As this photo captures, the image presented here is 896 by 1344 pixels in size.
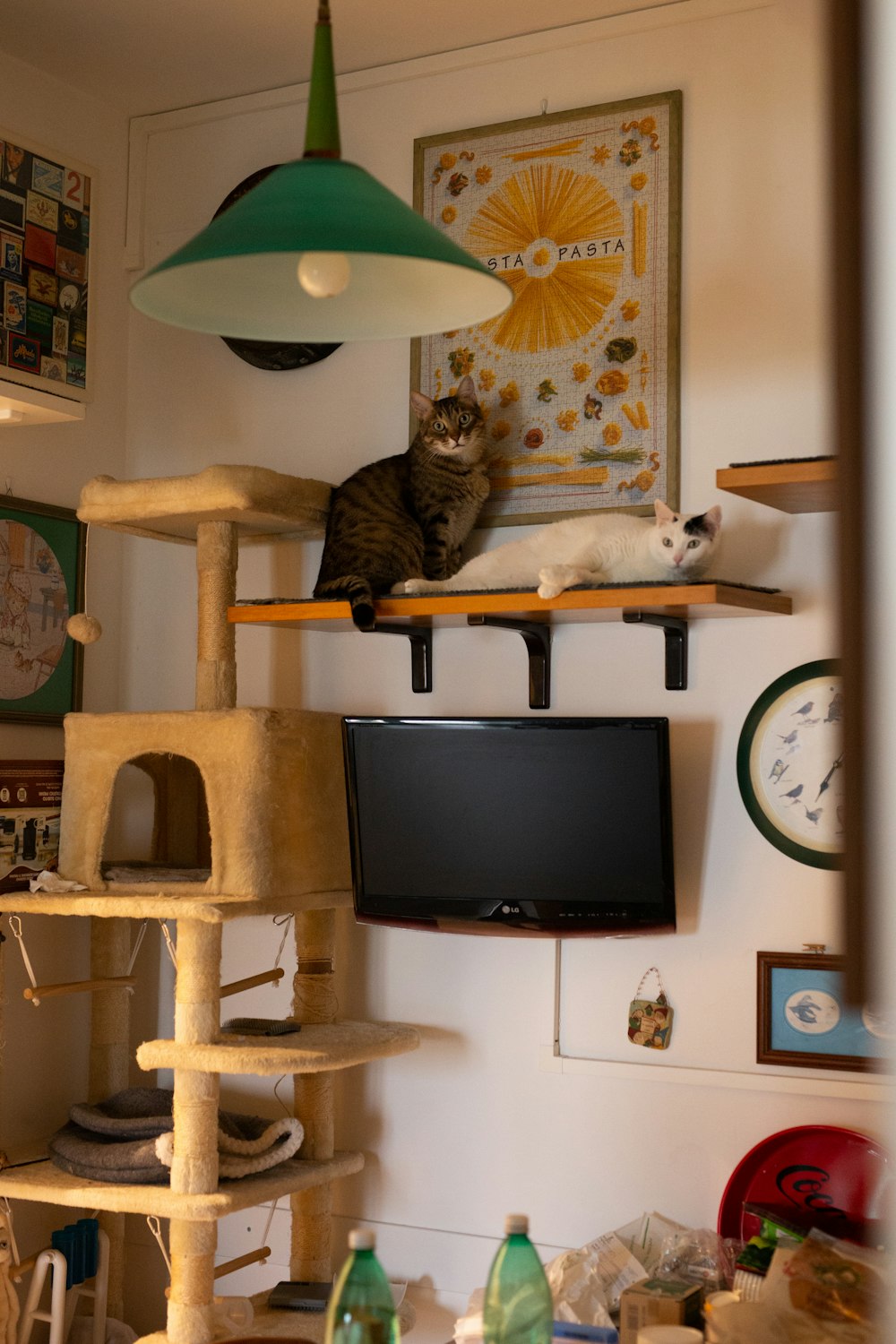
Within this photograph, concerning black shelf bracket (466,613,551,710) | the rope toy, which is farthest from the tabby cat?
the rope toy

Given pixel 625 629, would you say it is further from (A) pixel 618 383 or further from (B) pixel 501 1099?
(B) pixel 501 1099

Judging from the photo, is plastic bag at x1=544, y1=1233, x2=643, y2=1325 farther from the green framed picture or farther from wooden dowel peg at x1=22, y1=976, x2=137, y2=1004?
the green framed picture

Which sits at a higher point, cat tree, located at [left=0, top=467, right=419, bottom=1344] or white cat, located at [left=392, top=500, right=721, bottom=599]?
white cat, located at [left=392, top=500, right=721, bottom=599]

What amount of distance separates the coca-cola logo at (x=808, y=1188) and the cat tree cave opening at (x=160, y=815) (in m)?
1.30

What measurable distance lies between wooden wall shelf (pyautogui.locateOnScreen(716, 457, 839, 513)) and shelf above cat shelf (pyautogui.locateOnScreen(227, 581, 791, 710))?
0.16 meters

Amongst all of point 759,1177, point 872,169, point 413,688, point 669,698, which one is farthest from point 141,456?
point 872,169

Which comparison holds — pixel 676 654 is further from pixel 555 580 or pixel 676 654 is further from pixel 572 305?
pixel 572 305

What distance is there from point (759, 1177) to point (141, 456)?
202 cm

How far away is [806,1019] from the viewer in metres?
2.33

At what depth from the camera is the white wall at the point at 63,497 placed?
2.83 m

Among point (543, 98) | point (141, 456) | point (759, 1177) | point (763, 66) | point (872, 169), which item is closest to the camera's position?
point (872, 169)

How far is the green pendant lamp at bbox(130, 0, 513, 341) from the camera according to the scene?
1256 mm

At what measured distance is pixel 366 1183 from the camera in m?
2.72

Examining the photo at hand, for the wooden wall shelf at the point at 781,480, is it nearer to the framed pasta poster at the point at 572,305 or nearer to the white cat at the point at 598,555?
the white cat at the point at 598,555
